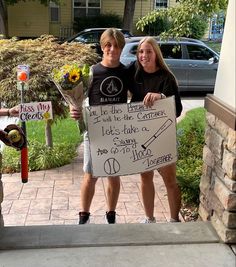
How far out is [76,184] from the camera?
214 inches

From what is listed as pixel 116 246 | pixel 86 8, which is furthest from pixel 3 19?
pixel 116 246

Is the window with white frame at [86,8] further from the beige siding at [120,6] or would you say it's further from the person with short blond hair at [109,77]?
the person with short blond hair at [109,77]

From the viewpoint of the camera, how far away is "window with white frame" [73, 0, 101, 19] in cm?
2597

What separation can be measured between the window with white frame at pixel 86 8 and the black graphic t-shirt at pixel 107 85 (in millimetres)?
23339

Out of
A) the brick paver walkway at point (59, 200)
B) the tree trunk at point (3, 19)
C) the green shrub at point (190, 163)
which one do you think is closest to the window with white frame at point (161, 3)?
the tree trunk at point (3, 19)

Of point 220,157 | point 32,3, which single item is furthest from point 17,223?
point 32,3

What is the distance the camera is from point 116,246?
304cm

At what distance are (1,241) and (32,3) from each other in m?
24.2

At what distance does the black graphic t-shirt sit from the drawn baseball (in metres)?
0.48

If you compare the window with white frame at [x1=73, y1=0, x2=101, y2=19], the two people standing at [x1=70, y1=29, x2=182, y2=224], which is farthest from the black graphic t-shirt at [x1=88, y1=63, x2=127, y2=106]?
the window with white frame at [x1=73, y1=0, x2=101, y2=19]

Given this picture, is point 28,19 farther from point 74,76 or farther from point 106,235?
point 106,235

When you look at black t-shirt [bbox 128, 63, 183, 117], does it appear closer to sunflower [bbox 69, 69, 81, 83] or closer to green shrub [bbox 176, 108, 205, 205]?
sunflower [bbox 69, 69, 81, 83]

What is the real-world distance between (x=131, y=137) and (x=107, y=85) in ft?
1.56

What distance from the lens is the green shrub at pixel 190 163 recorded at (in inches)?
190
